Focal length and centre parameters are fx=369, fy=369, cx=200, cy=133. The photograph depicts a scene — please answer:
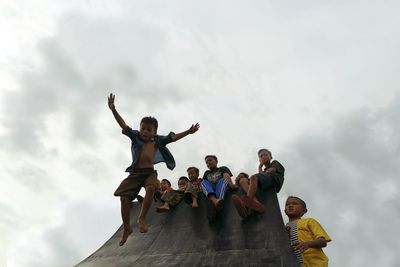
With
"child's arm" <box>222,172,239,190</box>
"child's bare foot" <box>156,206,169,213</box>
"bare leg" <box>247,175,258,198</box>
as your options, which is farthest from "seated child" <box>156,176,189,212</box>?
"bare leg" <box>247,175,258,198</box>

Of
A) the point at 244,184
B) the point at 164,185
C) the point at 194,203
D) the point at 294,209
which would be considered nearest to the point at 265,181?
the point at 244,184

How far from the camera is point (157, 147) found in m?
5.01

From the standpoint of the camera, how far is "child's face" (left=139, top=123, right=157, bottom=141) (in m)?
4.92

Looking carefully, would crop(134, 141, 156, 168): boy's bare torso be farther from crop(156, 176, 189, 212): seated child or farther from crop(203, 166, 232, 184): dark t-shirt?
crop(156, 176, 189, 212): seated child

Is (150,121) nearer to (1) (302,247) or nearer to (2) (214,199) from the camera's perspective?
(2) (214,199)

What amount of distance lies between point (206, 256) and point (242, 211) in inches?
30.9

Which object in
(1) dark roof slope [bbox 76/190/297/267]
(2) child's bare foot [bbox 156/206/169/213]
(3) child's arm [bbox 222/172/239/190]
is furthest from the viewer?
(2) child's bare foot [bbox 156/206/169/213]

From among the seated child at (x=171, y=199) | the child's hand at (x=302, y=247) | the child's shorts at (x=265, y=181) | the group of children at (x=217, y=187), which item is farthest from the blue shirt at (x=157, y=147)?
the child's hand at (x=302, y=247)

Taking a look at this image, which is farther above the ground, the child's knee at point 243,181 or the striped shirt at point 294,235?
the child's knee at point 243,181

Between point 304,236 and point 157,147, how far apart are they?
219 cm

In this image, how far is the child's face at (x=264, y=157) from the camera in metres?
5.86

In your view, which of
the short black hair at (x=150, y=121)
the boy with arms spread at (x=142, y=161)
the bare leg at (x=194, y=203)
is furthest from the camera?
the bare leg at (x=194, y=203)

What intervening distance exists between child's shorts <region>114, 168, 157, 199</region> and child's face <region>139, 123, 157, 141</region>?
1.43ft

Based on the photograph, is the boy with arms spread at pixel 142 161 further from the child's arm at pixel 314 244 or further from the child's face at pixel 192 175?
the child's face at pixel 192 175
